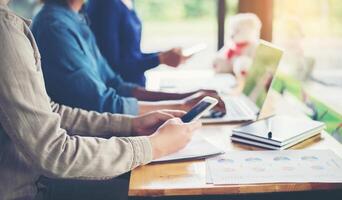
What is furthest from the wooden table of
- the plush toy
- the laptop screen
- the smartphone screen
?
the plush toy

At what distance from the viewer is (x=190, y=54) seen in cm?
212

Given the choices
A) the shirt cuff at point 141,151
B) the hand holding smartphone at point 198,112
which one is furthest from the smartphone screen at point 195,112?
the shirt cuff at point 141,151

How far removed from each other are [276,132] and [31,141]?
27.5 inches

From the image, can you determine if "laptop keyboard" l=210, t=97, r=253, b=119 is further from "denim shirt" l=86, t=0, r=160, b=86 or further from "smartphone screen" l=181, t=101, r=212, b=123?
"denim shirt" l=86, t=0, r=160, b=86

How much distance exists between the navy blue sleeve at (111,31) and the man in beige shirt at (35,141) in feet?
2.88

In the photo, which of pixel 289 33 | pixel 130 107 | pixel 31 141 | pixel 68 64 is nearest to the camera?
pixel 31 141

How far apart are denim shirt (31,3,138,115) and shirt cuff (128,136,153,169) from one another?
1.48ft

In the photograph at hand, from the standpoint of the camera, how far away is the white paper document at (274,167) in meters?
1.08

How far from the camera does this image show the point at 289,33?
6.66 feet

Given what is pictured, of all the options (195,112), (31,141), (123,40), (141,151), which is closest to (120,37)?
(123,40)

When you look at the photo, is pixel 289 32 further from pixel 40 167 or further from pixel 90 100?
pixel 40 167

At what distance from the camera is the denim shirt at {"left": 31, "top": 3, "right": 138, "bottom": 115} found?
1478 mm

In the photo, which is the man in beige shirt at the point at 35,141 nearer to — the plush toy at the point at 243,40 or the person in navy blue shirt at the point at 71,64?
the person in navy blue shirt at the point at 71,64

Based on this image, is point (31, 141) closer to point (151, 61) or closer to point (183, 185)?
point (183, 185)
